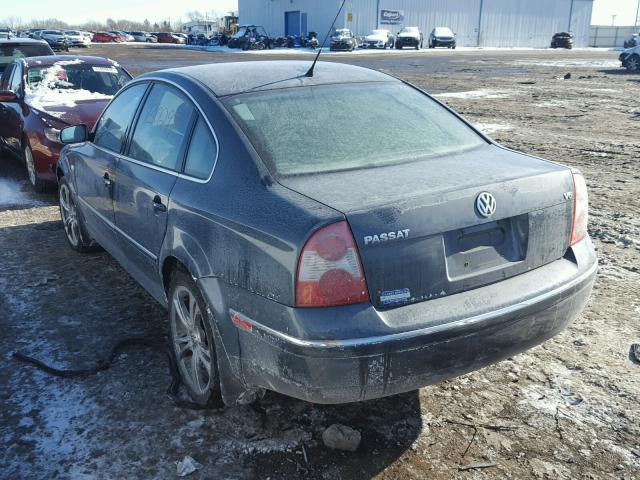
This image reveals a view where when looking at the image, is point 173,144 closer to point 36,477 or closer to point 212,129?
point 212,129

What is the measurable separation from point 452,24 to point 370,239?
205 ft

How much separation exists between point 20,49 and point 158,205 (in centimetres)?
969

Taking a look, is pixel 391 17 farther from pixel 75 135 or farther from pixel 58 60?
pixel 75 135

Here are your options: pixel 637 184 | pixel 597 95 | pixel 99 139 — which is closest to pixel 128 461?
pixel 99 139

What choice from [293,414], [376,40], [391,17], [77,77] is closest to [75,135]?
[293,414]

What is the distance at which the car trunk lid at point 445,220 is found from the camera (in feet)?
8.05

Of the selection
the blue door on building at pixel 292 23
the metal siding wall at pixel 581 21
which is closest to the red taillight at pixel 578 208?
the blue door on building at pixel 292 23

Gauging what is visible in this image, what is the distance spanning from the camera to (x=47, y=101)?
7738 millimetres

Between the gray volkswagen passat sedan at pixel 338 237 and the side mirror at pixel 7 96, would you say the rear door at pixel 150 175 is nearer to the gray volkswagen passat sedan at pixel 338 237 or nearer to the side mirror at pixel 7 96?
the gray volkswagen passat sedan at pixel 338 237

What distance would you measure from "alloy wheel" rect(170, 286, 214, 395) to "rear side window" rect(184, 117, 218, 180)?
604 mm

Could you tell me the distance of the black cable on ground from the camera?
10.8ft

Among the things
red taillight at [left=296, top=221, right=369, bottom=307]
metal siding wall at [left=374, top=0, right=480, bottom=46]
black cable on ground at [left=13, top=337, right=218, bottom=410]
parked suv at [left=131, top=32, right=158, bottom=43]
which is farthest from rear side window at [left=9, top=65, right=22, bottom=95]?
Result: parked suv at [left=131, top=32, right=158, bottom=43]

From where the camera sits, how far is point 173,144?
346 cm

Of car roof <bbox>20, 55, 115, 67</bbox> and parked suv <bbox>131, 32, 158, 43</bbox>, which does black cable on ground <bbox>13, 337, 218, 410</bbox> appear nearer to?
car roof <bbox>20, 55, 115, 67</bbox>
